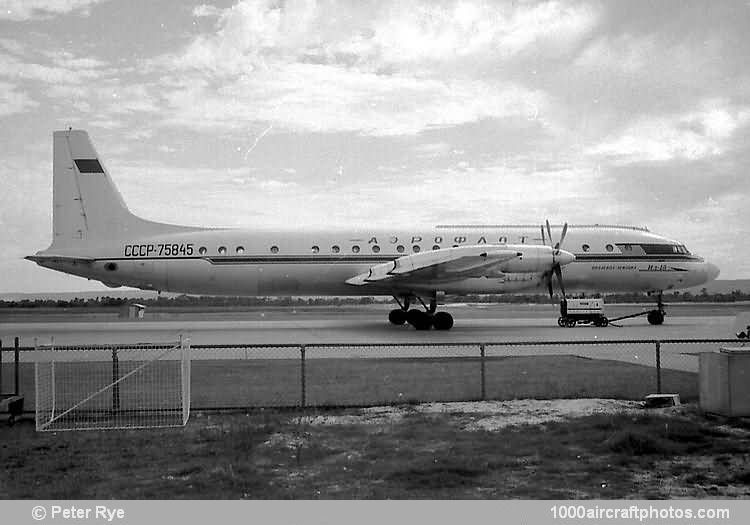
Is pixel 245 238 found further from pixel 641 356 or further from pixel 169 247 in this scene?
pixel 641 356

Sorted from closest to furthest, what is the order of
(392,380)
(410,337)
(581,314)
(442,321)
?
(392,380) → (410,337) → (442,321) → (581,314)

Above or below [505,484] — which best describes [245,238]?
above

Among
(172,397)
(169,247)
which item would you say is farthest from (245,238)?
(172,397)

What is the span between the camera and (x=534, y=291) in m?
30.9

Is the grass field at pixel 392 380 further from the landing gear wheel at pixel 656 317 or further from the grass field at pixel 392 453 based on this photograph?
the landing gear wheel at pixel 656 317

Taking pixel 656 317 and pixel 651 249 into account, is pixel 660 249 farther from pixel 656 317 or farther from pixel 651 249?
pixel 656 317

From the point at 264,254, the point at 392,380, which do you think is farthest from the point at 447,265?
the point at 392,380

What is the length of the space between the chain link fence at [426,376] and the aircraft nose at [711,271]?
15745mm

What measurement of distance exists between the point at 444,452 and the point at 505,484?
4.75ft

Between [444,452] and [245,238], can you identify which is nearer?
[444,452]

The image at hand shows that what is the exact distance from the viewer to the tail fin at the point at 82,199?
3062 cm

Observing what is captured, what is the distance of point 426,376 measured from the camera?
15.0m

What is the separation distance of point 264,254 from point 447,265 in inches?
341

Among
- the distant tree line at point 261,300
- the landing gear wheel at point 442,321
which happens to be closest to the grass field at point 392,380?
the landing gear wheel at point 442,321
